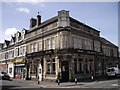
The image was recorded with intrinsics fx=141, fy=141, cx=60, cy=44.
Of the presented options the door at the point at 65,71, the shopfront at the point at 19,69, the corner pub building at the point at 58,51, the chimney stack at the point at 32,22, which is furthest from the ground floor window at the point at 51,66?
the chimney stack at the point at 32,22

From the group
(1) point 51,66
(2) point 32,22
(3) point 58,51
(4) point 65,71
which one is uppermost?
(2) point 32,22

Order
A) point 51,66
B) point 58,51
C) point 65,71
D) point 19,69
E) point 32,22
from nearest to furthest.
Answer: point 65,71 → point 58,51 → point 51,66 → point 19,69 → point 32,22

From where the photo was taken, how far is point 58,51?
930 inches

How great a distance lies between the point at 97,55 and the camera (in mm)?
30797

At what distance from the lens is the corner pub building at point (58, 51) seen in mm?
23547

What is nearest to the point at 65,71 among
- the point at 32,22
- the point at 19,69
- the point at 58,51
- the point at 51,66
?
the point at 51,66

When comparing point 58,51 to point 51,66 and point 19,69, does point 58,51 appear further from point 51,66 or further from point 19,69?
point 19,69

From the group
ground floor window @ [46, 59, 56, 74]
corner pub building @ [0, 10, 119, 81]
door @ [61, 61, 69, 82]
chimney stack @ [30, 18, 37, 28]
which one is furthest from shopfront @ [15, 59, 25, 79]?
door @ [61, 61, 69, 82]

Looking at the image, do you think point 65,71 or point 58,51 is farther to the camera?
point 58,51

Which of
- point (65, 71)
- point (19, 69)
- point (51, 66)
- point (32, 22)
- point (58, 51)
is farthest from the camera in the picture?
point (32, 22)

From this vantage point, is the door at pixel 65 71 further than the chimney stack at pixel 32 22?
No

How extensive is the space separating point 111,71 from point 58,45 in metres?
11.9

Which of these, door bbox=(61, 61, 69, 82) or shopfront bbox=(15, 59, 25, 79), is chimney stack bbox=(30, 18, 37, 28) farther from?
door bbox=(61, 61, 69, 82)

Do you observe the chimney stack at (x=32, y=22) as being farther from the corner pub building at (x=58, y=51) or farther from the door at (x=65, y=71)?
the door at (x=65, y=71)
